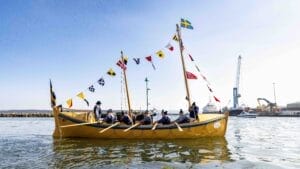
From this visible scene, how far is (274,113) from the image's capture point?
121 m

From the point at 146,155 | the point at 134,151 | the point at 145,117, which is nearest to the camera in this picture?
the point at 146,155

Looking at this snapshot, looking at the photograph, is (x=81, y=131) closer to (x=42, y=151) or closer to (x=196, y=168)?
(x=42, y=151)

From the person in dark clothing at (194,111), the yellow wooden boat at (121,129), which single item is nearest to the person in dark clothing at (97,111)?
the yellow wooden boat at (121,129)

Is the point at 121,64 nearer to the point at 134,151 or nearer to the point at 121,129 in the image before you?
the point at 121,129

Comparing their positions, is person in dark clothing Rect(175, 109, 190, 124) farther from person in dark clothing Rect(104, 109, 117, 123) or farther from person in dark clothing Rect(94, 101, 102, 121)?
person in dark clothing Rect(94, 101, 102, 121)

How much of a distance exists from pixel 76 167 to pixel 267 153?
38.8 feet

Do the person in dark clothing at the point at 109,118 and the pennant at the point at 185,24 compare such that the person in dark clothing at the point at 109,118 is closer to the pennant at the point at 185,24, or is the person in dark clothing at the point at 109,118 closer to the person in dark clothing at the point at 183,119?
the person in dark clothing at the point at 183,119

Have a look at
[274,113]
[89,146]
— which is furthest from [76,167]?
[274,113]

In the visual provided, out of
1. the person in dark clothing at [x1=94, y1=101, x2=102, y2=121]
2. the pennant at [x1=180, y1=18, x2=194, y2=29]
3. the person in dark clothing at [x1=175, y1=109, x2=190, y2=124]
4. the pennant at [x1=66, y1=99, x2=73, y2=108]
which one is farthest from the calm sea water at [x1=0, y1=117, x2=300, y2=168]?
the pennant at [x1=180, y1=18, x2=194, y2=29]

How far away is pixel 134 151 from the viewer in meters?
22.2

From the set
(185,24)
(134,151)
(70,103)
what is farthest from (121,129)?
(185,24)

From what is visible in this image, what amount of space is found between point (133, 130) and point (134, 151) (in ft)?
18.8

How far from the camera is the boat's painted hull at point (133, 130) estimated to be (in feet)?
91.8

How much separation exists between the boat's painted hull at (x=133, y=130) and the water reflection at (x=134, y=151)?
58 centimetres
